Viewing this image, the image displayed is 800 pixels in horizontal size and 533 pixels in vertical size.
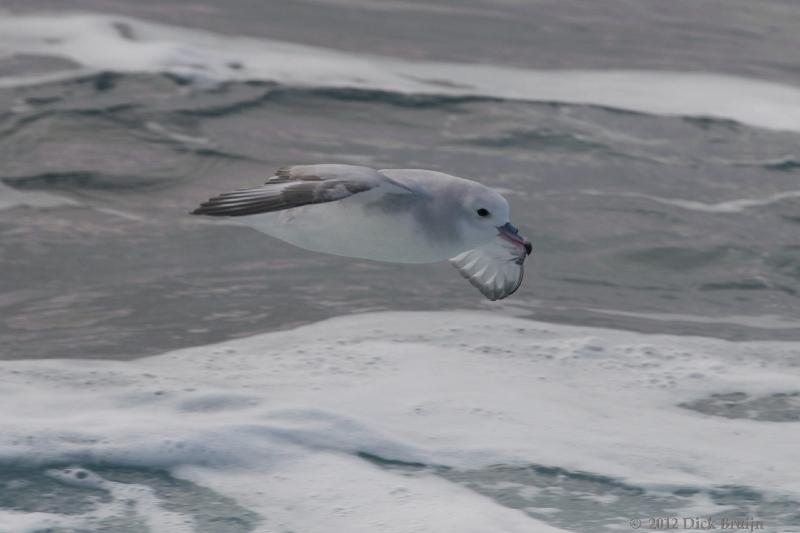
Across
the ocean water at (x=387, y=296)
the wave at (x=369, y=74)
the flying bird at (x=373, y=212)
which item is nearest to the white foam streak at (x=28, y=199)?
the ocean water at (x=387, y=296)

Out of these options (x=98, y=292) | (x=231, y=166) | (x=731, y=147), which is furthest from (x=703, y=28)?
(x=98, y=292)

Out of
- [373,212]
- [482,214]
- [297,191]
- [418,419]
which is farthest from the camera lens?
[418,419]

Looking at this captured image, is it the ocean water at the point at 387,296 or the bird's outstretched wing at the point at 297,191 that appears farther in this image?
the ocean water at the point at 387,296

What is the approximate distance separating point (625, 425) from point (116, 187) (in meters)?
5.01

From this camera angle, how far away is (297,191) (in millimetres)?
5430

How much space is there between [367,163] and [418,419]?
14.2 ft

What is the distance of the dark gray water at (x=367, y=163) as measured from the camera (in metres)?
9.02

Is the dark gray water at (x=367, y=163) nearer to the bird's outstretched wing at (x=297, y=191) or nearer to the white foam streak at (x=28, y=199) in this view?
the white foam streak at (x=28, y=199)

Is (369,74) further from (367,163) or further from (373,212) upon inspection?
(373,212)

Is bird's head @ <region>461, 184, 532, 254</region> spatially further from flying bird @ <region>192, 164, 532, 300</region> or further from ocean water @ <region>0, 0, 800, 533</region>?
ocean water @ <region>0, 0, 800, 533</region>

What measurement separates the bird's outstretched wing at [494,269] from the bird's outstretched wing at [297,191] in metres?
1.07

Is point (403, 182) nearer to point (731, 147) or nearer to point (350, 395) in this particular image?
point (350, 395)

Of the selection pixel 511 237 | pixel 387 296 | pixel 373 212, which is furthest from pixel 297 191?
pixel 387 296

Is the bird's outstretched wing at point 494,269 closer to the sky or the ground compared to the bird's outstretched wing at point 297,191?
closer to the ground
